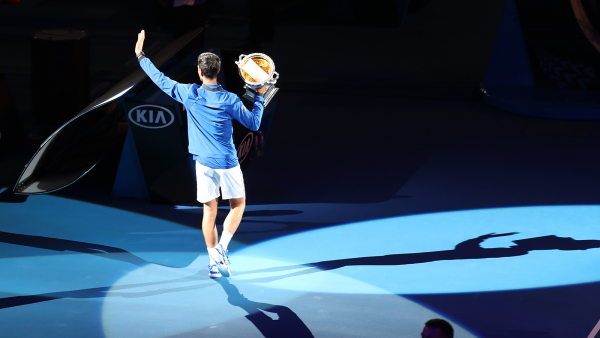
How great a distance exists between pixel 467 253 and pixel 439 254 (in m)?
0.25

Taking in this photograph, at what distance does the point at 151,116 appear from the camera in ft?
24.6

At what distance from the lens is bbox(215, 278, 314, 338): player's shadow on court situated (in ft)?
Result: 18.5

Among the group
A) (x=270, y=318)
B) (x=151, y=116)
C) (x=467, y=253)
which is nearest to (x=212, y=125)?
(x=270, y=318)

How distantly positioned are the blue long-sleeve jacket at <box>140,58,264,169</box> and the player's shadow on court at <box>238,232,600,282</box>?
1065 mm

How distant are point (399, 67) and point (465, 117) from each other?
8.10 ft

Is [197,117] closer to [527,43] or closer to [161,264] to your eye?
[161,264]

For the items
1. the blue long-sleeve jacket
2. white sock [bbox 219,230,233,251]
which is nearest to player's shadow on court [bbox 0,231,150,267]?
white sock [bbox 219,230,233,251]

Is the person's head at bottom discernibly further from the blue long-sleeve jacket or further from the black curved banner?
the black curved banner

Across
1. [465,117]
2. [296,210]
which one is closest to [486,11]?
[465,117]

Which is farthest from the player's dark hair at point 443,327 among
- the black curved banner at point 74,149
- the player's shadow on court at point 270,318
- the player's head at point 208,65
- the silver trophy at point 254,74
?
the black curved banner at point 74,149

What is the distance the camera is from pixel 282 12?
659 inches

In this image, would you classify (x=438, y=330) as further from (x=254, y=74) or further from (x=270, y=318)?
(x=254, y=74)

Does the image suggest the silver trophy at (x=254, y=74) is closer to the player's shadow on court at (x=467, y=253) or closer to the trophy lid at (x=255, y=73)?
the trophy lid at (x=255, y=73)

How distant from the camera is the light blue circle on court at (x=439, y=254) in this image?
6438 millimetres
